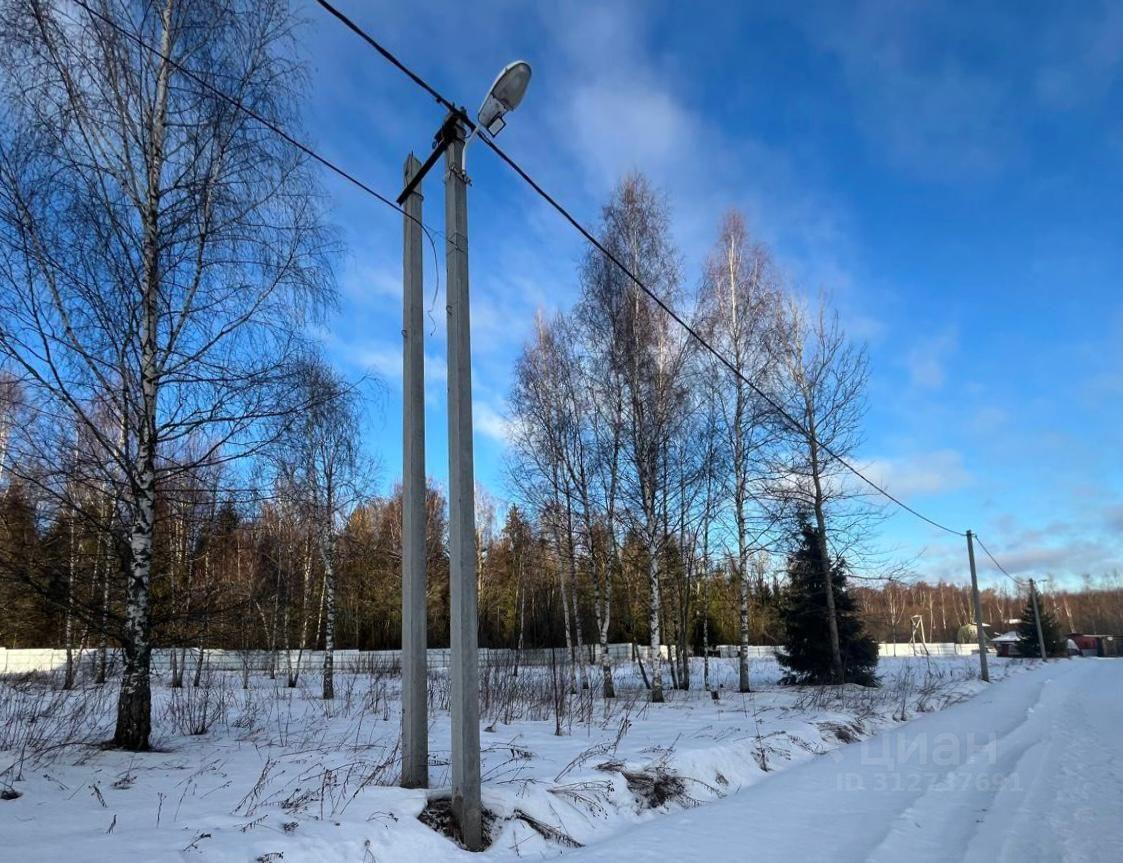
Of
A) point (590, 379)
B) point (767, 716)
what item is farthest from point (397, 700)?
point (590, 379)

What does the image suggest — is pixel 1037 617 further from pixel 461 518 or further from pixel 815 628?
pixel 461 518

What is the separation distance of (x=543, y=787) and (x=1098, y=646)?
2982 inches

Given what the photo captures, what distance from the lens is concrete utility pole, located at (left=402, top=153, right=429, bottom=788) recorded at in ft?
17.7

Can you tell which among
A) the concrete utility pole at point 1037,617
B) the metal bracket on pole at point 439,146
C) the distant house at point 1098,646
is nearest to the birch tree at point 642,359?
the metal bracket on pole at point 439,146

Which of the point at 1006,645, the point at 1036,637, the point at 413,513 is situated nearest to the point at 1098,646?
the point at 1006,645

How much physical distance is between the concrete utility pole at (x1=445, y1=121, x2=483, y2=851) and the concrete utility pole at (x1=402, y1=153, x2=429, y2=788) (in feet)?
1.83

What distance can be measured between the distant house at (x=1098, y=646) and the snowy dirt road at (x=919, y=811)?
6606 centimetres

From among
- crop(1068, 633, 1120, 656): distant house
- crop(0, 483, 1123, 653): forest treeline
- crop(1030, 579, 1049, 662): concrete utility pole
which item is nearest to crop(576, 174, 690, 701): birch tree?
crop(0, 483, 1123, 653): forest treeline

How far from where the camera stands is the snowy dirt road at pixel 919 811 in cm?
469

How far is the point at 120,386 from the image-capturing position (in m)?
7.60

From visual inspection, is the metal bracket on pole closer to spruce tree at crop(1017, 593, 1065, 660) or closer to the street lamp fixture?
the street lamp fixture

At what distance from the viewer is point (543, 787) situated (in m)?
5.61

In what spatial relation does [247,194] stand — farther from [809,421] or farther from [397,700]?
[809,421]

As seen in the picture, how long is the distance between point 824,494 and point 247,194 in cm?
1736
